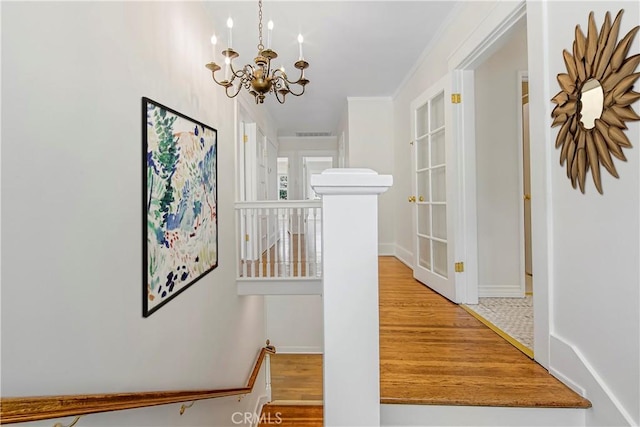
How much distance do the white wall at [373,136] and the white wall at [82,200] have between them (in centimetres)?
309

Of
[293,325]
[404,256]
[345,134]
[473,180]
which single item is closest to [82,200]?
[473,180]

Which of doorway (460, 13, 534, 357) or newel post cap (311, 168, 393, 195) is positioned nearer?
newel post cap (311, 168, 393, 195)

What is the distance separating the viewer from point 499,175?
2844mm

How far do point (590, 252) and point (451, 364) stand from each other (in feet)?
2.63

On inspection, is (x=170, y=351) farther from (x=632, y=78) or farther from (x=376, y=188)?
(x=632, y=78)

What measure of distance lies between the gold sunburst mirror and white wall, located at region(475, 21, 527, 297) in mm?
1458

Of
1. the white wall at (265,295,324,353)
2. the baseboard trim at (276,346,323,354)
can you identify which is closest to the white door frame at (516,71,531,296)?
the white wall at (265,295,324,353)

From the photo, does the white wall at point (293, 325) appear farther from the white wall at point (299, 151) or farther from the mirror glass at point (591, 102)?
the mirror glass at point (591, 102)

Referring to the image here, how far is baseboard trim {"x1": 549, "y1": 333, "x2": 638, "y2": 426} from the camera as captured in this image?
118 cm

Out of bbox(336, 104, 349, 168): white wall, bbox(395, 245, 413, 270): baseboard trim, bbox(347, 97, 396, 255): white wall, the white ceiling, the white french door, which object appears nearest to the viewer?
the white ceiling

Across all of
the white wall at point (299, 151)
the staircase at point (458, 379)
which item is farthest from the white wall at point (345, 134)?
the staircase at point (458, 379)

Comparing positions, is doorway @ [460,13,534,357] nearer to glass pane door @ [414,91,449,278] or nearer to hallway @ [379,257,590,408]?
glass pane door @ [414,91,449,278]

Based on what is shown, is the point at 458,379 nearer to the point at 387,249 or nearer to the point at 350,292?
the point at 350,292

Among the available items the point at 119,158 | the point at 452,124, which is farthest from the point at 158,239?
the point at 452,124
